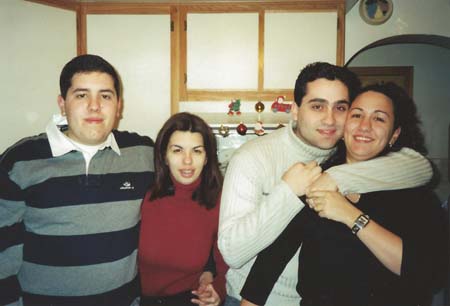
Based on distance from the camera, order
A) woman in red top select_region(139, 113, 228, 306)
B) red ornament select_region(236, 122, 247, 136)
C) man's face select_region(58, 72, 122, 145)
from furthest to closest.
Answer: red ornament select_region(236, 122, 247, 136) < woman in red top select_region(139, 113, 228, 306) < man's face select_region(58, 72, 122, 145)

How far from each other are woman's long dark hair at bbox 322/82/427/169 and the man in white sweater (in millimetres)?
58

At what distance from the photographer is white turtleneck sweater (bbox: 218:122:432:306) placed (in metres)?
0.96

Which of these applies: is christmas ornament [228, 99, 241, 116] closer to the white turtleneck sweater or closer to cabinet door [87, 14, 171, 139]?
cabinet door [87, 14, 171, 139]

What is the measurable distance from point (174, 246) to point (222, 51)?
174 cm

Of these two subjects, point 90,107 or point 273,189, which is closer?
point 273,189

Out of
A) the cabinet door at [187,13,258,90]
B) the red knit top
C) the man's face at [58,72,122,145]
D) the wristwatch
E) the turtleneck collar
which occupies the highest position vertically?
the cabinet door at [187,13,258,90]

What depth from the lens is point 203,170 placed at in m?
1.48

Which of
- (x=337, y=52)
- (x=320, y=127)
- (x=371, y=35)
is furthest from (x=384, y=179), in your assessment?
(x=371, y=35)

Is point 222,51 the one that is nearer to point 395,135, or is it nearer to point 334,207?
point 395,135

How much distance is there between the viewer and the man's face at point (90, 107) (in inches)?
44.2

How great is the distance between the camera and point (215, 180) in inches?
56.8

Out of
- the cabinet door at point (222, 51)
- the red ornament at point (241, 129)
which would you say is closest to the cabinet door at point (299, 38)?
the cabinet door at point (222, 51)

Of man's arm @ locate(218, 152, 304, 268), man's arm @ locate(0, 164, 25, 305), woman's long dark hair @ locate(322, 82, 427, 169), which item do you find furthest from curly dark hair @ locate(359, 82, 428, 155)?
man's arm @ locate(0, 164, 25, 305)

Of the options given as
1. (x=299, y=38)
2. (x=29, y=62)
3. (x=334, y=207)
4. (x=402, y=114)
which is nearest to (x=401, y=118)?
(x=402, y=114)
